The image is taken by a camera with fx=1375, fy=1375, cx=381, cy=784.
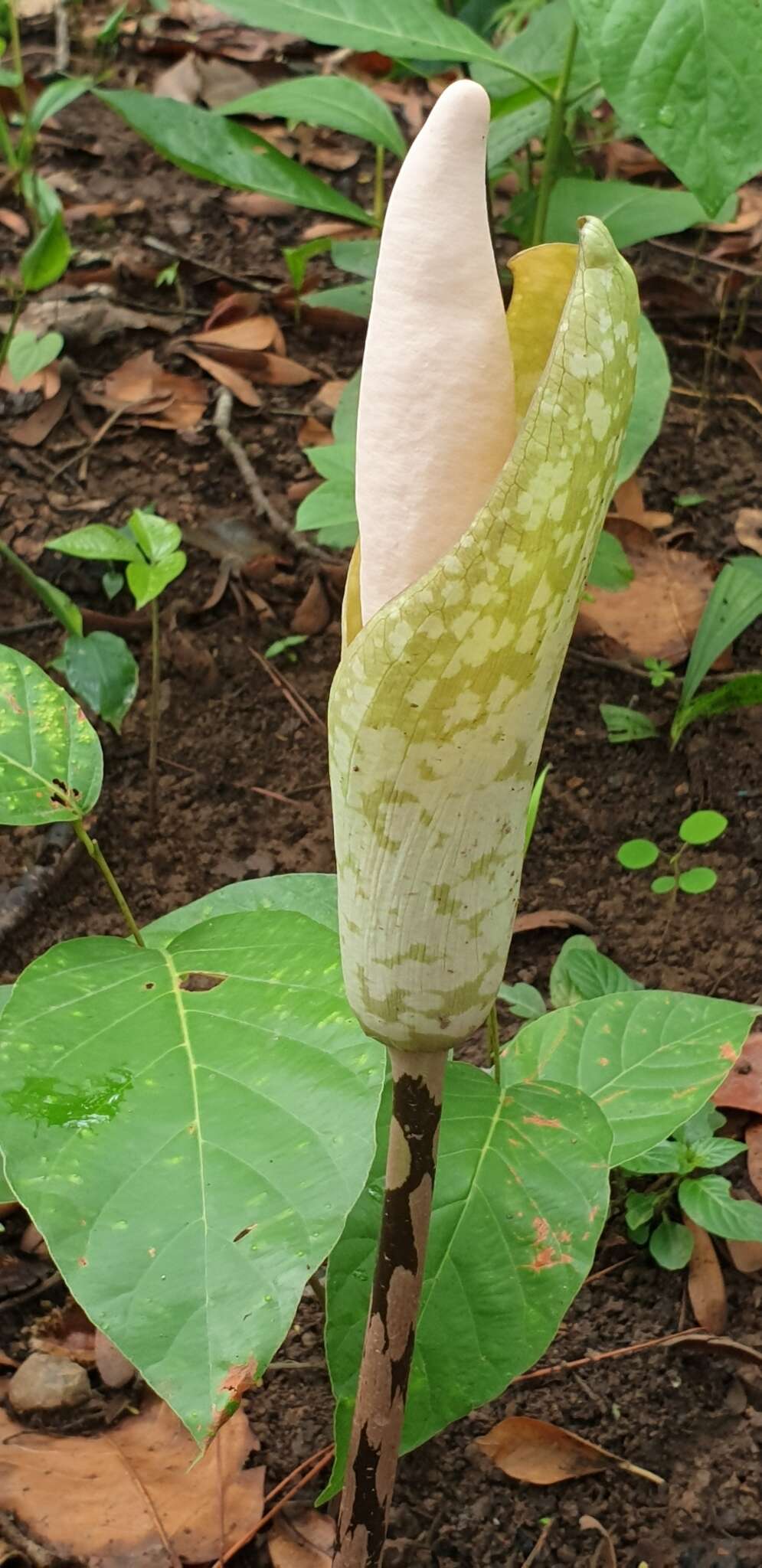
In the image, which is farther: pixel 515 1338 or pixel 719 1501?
pixel 719 1501

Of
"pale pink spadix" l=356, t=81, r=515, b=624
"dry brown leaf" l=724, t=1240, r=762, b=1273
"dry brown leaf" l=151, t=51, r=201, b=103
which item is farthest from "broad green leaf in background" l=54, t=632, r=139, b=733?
"dry brown leaf" l=151, t=51, r=201, b=103

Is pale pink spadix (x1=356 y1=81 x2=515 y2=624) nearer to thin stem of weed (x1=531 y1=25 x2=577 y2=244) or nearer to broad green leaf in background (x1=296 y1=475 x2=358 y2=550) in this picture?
broad green leaf in background (x1=296 y1=475 x2=358 y2=550)

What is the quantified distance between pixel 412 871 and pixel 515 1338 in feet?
1.10

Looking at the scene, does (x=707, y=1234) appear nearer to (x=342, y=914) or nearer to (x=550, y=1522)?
(x=550, y=1522)

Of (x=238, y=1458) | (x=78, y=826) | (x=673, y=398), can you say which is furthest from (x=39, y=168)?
(x=238, y=1458)

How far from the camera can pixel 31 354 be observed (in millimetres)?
1832

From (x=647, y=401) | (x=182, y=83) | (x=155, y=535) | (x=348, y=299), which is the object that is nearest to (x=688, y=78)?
(x=647, y=401)

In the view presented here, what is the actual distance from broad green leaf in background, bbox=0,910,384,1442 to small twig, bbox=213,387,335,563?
1188mm

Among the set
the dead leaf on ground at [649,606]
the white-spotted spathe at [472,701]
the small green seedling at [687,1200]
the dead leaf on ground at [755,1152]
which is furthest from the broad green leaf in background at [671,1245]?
the dead leaf on ground at [649,606]

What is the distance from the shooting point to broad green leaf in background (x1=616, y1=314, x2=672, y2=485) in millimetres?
1387

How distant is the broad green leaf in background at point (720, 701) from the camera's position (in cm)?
153

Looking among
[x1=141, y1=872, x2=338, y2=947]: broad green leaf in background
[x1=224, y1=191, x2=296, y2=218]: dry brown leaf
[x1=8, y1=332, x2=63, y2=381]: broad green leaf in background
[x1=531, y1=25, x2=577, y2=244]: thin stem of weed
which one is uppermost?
[x1=531, y1=25, x2=577, y2=244]: thin stem of weed

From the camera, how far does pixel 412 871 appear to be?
0.51 m

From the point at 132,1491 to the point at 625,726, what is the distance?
102 centimetres
